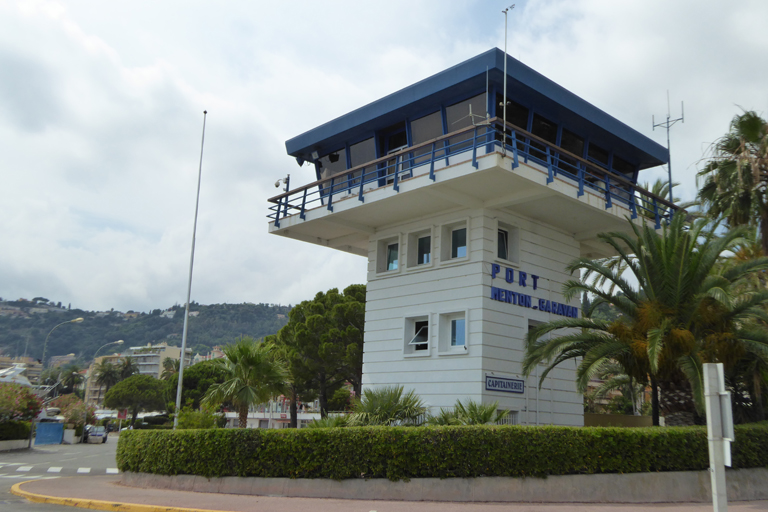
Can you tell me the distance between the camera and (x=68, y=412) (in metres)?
51.5

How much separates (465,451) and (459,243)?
29.9 feet

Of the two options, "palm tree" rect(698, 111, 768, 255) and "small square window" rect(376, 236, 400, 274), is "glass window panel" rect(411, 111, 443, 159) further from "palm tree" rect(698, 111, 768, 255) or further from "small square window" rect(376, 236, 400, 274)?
"palm tree" rect(698, 111, 768, 255)

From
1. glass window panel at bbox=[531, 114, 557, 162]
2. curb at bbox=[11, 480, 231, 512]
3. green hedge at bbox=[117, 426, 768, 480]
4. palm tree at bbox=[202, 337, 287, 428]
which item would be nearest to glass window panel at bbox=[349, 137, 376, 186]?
glass window panel at bbox=[531, 114, 557, 162]

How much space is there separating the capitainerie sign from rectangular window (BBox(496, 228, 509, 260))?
0.71 meters

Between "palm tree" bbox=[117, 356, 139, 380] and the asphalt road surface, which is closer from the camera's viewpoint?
the asphalt road surface

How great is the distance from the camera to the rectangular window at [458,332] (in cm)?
2022

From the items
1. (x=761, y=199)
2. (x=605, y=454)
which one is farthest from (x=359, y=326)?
(x=605, y=454)

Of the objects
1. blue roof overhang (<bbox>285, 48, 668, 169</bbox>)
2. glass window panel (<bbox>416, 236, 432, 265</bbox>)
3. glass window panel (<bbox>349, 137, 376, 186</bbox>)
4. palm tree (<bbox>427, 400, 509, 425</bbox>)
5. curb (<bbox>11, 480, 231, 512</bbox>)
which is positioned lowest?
curb (<bbox>11, 480, 231, 512</bbox>)

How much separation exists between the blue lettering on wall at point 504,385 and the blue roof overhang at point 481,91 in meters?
8.74

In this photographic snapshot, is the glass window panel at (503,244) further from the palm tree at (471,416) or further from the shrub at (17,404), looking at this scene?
the shrub at (17,404)

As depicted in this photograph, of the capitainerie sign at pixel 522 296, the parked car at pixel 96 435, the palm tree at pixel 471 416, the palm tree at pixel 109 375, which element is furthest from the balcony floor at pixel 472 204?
the palm tree at pixel 109 375

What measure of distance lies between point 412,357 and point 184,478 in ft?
26.6

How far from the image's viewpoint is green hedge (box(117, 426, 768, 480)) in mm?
13266

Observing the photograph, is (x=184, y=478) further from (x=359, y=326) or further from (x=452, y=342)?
(x=359, y=326)
